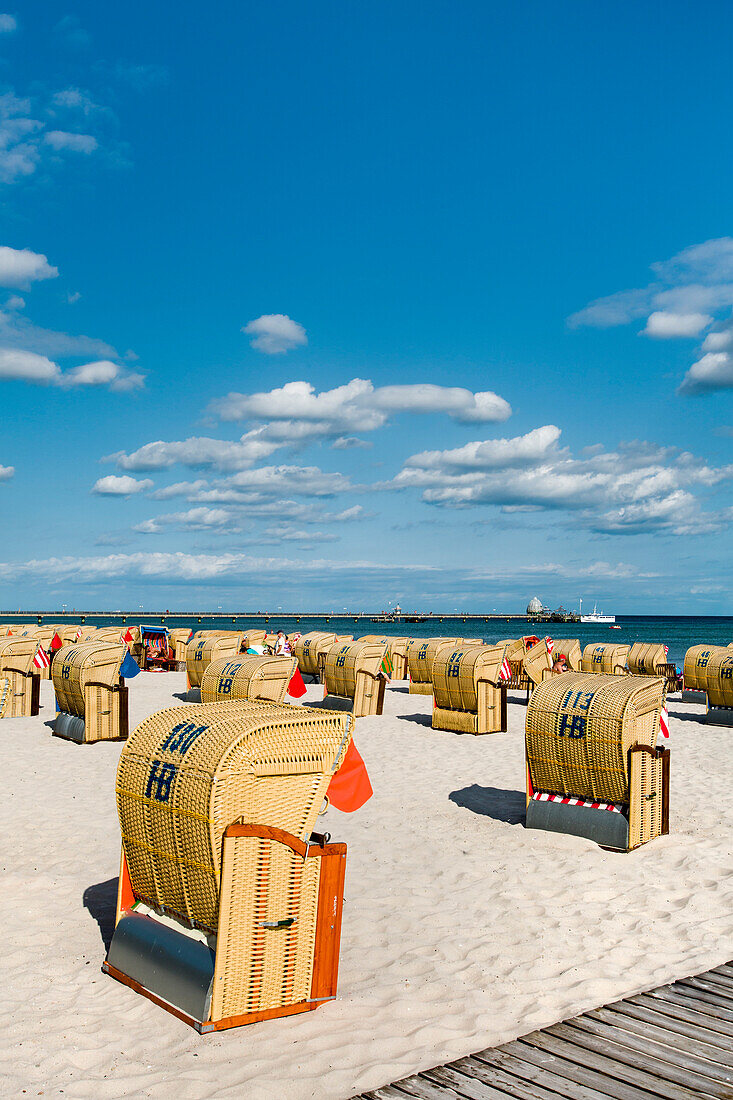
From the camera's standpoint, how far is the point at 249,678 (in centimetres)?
1525

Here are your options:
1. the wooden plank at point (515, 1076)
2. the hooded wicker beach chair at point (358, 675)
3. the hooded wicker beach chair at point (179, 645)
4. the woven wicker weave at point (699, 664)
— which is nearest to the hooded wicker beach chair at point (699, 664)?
the woven wicker weave at point (699, 664)

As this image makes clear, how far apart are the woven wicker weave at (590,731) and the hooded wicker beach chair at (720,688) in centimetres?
1213

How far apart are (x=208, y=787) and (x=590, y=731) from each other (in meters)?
6.20

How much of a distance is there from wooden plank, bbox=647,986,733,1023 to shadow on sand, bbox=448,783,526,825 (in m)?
5.34

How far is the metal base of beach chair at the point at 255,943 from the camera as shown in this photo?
228 inches

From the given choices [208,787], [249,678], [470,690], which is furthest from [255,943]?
[470,690]

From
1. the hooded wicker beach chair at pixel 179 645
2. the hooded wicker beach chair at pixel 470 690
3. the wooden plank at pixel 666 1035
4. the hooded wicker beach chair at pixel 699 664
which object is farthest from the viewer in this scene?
the hooded wicker beach chair at pixel 179 645

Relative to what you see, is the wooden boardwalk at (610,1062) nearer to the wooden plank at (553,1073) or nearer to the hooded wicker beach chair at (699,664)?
the wooden plank at (553,1073)

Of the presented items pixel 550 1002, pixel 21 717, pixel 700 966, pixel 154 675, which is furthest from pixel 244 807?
pixel 154 675

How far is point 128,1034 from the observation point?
587cm

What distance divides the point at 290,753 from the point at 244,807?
53 centimetres

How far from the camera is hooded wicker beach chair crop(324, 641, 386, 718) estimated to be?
21828mm

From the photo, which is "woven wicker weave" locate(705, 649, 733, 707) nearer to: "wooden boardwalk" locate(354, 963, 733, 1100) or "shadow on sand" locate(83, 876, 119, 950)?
"wooden boardwalk" locate(354, 963, 733, 1100)

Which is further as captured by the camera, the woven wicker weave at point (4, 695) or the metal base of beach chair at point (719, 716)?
the metal base of beach chair at point (719, 716)
